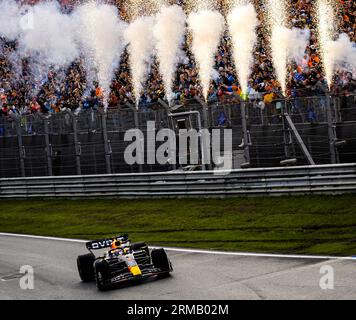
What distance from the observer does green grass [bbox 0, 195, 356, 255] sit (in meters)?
15.4

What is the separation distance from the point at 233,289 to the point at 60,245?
6956 mm

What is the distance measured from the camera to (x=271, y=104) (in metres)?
20.4

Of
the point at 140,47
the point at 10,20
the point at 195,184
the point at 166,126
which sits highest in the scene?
the point at 10,20

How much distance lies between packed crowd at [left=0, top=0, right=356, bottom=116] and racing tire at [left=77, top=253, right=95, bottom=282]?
7.53 meters

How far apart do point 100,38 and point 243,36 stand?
753cm

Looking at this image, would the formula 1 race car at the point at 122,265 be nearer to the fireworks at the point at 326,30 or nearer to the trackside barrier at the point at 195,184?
the trackside barrier at the point at 195,184

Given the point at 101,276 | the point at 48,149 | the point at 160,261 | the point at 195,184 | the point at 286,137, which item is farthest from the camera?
the point at 48,149

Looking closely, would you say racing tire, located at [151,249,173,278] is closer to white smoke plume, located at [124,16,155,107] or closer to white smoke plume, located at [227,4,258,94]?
white smoke plume, located at [227,4,258,94]

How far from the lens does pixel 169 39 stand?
29.7 meters

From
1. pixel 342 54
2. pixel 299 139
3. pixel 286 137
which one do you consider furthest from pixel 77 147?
pixel 342 54

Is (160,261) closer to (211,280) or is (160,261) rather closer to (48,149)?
A: (211,280)

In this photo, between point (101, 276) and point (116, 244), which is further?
point (116, 244)

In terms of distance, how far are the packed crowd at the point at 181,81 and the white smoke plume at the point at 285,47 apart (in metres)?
0.20
